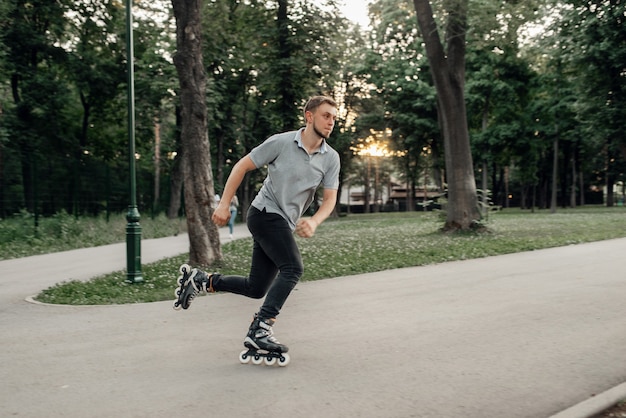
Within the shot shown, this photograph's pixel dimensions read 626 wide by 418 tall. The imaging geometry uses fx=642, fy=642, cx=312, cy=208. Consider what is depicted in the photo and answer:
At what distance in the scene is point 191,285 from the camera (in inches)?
204

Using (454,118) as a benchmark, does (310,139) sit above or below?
below

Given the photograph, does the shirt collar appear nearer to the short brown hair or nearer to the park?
the short brown hair

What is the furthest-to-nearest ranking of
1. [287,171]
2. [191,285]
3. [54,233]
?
[54,233] → [191,285] → [287,171]

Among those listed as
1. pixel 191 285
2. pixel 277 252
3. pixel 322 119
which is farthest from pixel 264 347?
pixel 322 119

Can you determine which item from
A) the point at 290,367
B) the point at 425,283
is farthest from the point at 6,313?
the point at 425,283

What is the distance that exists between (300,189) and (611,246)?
12.2 meters

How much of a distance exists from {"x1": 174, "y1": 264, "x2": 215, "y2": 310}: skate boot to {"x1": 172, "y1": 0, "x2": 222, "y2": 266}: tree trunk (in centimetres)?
584

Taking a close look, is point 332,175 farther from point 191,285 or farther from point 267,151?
point 191,285

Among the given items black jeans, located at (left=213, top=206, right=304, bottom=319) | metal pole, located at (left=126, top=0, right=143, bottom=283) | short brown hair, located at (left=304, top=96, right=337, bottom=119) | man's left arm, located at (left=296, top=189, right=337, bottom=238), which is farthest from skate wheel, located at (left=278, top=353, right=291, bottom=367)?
metal pole, located at (left=126, top=0, right=143, bottom=283)

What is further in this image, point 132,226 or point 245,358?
point 132,226

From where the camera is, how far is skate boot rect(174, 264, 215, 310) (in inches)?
201

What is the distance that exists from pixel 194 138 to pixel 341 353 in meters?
6.80

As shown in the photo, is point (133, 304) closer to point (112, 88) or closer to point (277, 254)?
point (277, 254)

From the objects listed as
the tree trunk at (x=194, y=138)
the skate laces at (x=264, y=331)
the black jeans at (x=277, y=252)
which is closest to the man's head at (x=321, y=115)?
the black jeans at (x=277, y=252)
